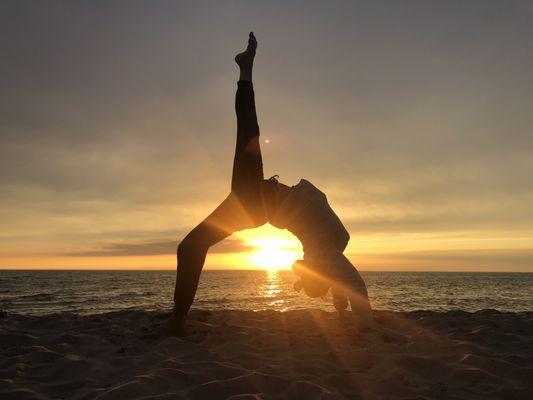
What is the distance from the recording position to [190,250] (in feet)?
16.1

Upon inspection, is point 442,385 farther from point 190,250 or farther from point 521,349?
point 190,250

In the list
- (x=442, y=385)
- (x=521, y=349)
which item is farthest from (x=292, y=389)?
(x=521, y=349)

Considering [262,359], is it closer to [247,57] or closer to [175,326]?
[175,326]

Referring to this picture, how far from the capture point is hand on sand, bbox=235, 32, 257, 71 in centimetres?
464

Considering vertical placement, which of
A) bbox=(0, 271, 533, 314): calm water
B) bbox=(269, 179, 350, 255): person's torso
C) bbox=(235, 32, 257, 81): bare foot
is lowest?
bbox=(0, 271, 533, 314): calm water

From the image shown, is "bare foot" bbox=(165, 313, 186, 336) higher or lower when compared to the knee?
lower

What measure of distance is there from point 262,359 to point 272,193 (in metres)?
1.97

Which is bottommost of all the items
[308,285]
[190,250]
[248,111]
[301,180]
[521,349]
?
[521,349]

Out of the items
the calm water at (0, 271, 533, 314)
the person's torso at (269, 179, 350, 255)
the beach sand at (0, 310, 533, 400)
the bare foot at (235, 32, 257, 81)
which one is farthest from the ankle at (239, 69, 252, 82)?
the calm water at (0, 271, 533, 314)

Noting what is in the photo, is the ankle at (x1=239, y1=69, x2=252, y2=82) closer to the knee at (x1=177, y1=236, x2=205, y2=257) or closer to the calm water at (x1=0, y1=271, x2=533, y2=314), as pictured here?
the knee at (x1=177, y1=236, x2=205, y2=257)

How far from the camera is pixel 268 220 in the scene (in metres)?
4.88

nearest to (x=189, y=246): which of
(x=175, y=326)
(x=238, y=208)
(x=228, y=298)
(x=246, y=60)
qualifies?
(x=238, y=208)

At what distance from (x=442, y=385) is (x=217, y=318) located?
413cm

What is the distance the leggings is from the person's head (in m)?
0.07
